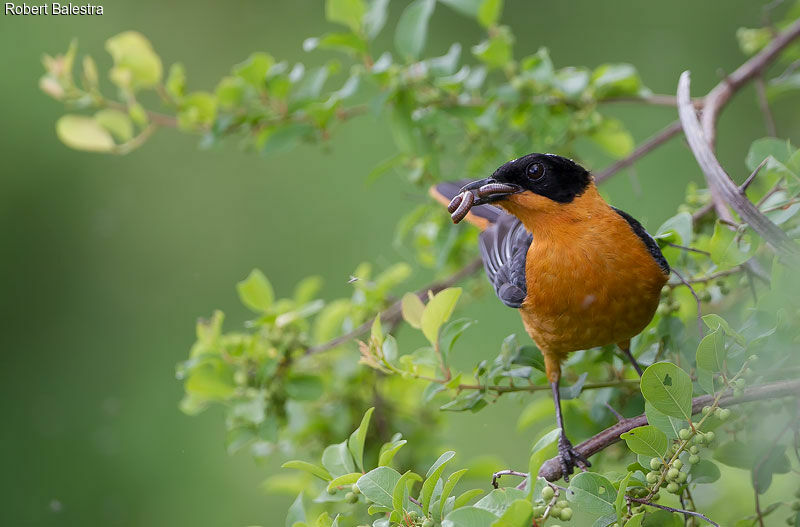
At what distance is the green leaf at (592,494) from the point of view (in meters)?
1.38

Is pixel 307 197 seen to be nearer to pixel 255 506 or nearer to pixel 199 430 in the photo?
pixel 199 430

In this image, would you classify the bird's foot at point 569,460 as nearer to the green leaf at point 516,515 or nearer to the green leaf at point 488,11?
the green leaf at point 516,515

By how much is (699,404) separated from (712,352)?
0.31 feet

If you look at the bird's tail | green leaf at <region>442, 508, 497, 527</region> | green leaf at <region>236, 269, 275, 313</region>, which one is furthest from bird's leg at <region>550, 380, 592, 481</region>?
green leaf at <region>236, 269, 275, 313</region>

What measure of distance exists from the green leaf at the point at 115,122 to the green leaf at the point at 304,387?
994 mm

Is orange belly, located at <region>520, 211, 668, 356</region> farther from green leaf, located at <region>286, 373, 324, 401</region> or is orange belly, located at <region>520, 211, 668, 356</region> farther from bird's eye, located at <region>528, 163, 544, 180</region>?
green leaf, located at <region>286, 373, 324, 401</region>

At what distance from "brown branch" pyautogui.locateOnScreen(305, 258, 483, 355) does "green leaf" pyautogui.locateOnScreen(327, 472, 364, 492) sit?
34.9 inches

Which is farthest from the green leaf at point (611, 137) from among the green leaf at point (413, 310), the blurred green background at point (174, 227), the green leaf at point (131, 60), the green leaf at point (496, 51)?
the blurred green background at point (174, 227)

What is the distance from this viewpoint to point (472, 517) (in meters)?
1.24

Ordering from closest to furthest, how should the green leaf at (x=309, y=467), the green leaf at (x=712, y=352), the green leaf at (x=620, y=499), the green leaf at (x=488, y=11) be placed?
the green leaf at (x=620, y=499)
the green leaf at (x=712, y=352)
the green leaf at (x=309, y=467)
the green leaf at (x=488, y=11)

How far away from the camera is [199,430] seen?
17.6 ft

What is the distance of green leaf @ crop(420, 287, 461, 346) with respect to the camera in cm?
173

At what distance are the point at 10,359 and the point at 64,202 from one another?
112cm

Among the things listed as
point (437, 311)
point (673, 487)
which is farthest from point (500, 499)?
point (437, 311)
